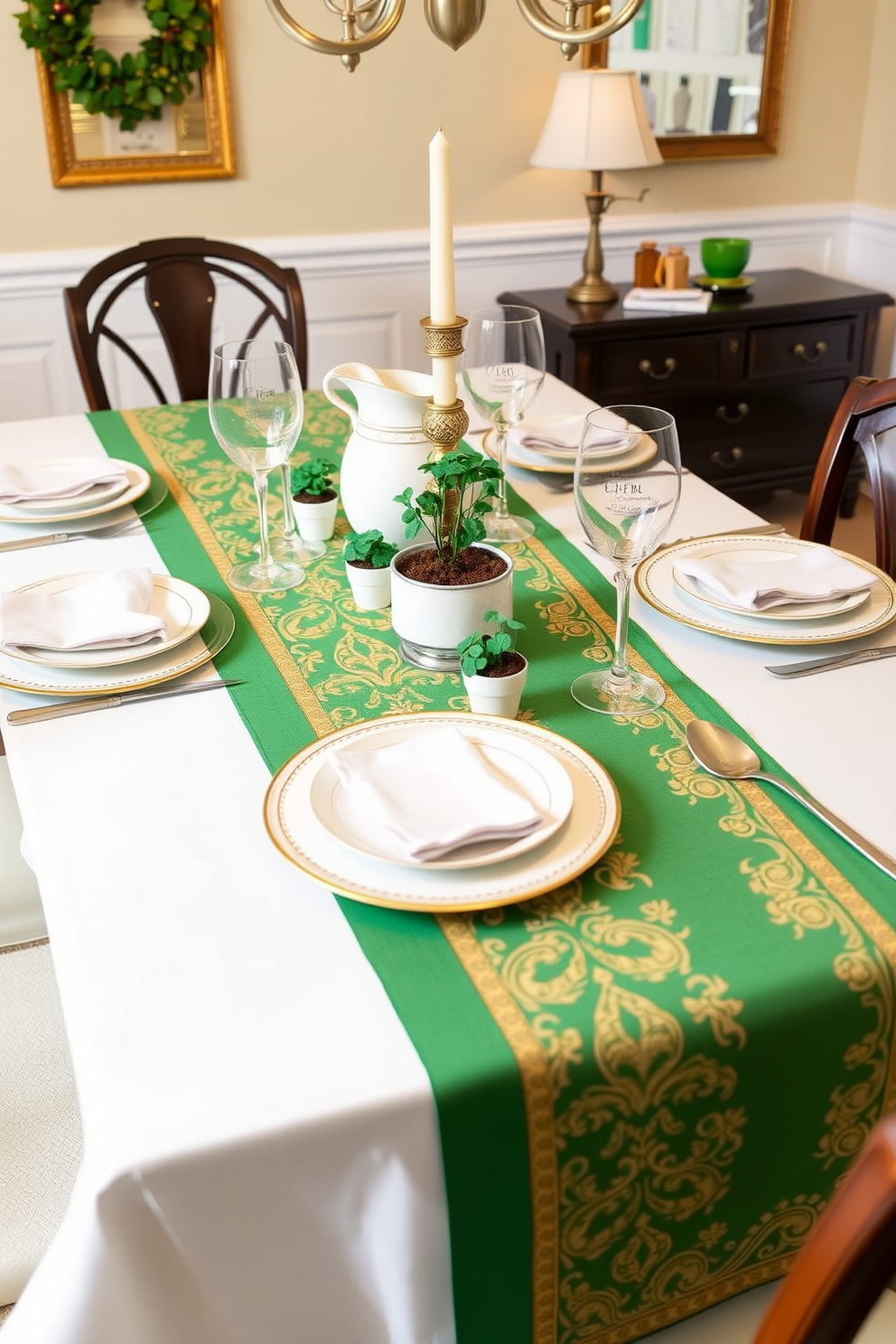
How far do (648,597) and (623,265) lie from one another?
2454 mm

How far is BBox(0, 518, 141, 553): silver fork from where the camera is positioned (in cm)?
152

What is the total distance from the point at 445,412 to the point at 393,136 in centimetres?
217

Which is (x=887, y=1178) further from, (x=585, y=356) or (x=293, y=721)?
(x=585, y=356)

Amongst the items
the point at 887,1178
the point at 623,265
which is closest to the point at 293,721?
the point at 887,1178

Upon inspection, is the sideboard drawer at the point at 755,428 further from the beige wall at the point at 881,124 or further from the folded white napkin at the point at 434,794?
the folded white napkin at the point at 434,794

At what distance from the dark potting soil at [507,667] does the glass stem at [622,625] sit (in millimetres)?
113

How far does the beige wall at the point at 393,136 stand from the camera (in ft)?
9.68

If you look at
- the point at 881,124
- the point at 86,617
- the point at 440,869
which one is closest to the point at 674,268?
the point at 881,124

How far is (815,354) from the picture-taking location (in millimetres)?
3299

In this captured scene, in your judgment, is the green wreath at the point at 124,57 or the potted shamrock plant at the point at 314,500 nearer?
the potted shamrock plant at the point at 314,500

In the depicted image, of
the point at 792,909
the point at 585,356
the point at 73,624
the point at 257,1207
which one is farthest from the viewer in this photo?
the point at 585,356

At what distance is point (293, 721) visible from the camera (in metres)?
1.13

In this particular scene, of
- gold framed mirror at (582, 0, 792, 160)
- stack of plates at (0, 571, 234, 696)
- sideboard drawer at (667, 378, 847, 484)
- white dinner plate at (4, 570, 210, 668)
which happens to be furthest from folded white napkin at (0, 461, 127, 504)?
gold framed mirror at (582, 0, 792, 160)

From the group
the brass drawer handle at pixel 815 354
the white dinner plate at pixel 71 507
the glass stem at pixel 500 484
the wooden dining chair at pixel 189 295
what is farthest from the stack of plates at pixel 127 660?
the brass drawer handle at pixel 815 354
